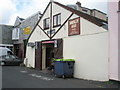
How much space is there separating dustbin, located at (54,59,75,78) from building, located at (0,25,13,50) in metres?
21.2

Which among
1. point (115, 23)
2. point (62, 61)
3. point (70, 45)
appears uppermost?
point (115, 23)

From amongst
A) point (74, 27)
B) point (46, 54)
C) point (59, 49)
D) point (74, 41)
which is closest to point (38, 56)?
point (46, 54)

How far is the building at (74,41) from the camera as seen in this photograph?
Answer: 33.2 feet

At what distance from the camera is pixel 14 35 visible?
29844mm

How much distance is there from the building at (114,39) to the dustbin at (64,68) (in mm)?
3231

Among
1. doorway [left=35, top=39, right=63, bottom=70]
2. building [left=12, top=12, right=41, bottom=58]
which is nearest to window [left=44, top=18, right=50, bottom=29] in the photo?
doorway [left=35, top=39, right=63, bottom=70]

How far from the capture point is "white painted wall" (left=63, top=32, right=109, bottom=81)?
32.2ft

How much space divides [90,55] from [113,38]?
214 cm

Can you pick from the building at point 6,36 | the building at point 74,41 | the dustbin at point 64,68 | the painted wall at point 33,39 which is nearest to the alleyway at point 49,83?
the dustbin at point 64,68

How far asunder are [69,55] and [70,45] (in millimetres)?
787

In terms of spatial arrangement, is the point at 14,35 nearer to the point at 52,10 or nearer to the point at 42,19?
the point at 42,19

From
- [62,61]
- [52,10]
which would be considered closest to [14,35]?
[52,10]

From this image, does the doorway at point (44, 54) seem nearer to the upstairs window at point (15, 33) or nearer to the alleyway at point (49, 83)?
the alleyway at point (49, 83)

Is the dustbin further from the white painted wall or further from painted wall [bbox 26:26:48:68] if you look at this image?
painted wall [bbox 26:26:48:68]
